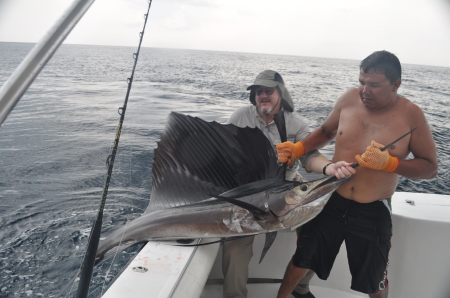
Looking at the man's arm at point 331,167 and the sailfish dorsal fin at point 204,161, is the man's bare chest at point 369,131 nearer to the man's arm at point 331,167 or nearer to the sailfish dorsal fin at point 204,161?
the man's arm at point 331,167

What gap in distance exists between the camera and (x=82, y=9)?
800 millimetres

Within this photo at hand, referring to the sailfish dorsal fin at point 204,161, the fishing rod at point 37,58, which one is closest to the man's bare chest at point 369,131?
the sailfish dorsal fin at point 204,161

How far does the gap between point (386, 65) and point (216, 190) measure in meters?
0.93

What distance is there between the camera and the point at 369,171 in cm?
152

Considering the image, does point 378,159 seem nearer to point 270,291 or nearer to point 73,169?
point 270,291

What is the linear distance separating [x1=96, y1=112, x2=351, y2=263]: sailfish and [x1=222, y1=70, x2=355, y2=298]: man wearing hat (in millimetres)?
251

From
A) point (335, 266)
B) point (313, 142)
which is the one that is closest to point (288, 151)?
point (313, 142)

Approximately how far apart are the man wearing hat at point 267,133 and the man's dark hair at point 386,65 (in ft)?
1.61

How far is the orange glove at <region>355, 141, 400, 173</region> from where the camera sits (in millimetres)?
1346

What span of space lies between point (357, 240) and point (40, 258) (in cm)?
188

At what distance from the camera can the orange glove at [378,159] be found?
53.0 inches

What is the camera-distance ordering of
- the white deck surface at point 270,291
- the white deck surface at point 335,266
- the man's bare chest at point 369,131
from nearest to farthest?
the white deck surface at point 335,266, the man's bare chest at point 369,131, the white deck surface at point 270,291

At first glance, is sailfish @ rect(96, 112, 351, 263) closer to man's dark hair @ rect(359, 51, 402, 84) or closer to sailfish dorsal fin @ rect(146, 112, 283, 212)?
sailfish dorsal fin @ rect(146, 112, 283, 212)

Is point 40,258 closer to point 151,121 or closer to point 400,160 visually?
point 400,160
